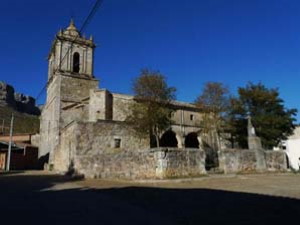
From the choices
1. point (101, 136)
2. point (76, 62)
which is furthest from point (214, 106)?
point (76, 62)

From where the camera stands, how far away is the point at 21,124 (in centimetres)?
6875

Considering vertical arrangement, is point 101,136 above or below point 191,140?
below

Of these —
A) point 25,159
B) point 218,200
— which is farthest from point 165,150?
point 25,159

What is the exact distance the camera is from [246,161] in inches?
856

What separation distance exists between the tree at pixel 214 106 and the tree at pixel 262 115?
106 cm

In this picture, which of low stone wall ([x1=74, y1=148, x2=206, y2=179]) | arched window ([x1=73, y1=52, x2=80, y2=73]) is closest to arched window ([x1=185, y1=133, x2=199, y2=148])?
arched window ([x1=73, y1=52, x2=80, y2=73])

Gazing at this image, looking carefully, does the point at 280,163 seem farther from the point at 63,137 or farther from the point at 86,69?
the point at 86,69

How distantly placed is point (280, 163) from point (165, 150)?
10.8 m

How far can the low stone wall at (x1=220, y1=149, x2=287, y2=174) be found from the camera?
20906mm

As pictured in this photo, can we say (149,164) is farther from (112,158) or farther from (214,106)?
(214,106)

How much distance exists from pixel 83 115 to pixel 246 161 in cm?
1892

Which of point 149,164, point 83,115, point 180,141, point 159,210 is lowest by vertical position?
point 159,210

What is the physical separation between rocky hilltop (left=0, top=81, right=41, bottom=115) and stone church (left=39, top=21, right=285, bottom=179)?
69.6 meters

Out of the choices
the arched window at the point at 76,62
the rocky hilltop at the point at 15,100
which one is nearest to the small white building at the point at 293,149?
the arched window at the point at 76,62
